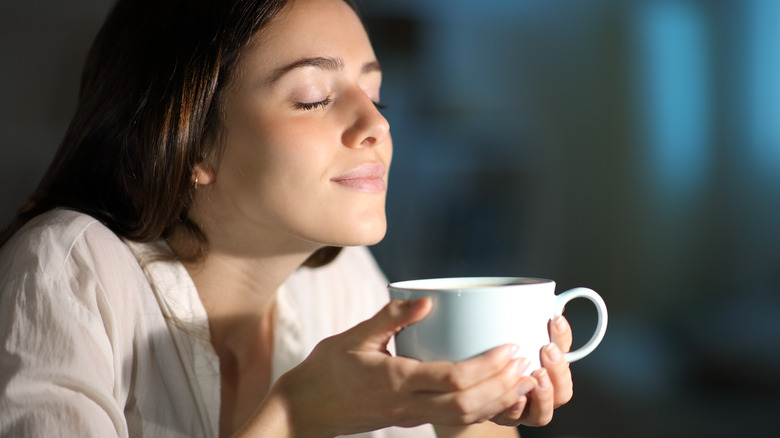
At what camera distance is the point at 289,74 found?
89cm

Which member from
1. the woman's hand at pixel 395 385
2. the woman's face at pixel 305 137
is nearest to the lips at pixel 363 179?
the woman's face at pixel 305 137

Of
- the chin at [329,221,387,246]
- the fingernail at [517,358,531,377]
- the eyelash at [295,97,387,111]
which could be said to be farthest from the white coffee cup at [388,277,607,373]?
the eyelash at [295,97,387,111]

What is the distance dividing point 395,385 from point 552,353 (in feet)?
0.51

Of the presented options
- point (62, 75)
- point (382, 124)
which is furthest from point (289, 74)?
point (62, 75)

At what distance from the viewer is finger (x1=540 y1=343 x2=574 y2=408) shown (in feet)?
2.16

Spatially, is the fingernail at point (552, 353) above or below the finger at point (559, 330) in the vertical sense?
below

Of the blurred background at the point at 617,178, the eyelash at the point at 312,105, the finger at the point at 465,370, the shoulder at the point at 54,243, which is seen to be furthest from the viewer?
the blurred background at the point at 617,178

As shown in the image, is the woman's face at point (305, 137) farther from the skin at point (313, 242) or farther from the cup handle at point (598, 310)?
the cup handle at point (598, 310)

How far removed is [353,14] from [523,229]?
133cm

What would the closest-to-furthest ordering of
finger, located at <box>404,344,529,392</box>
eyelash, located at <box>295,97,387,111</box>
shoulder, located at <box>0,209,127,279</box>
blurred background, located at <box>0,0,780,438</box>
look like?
finger, located at <box>404,344,529,392</box> → shoulder, located at <box>0,209,127,279</box> → eyelash, located at <box>295,97,387,111</box> → blurred background, located at <box>0,0,780,438</box>

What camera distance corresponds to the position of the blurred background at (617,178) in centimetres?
207

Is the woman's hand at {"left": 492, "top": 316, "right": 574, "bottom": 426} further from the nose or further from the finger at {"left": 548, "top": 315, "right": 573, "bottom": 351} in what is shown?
the nose

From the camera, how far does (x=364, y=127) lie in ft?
2.88

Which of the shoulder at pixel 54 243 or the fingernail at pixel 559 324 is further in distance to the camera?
the shoulder at pixel 54 243
